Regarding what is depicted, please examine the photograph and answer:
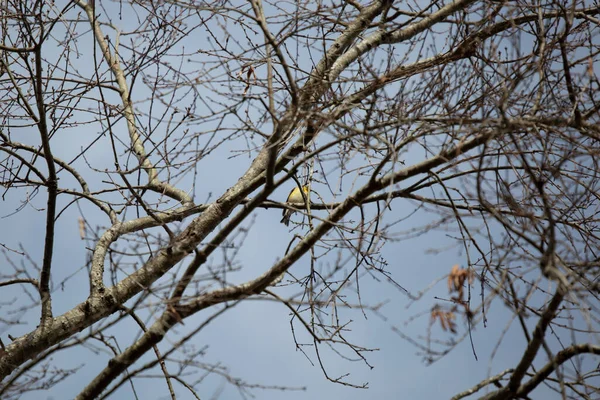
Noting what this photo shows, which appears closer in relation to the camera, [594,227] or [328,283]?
[594,227]

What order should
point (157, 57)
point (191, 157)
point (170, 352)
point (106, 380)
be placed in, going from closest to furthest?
point (170, 352) → point (106, 380) → point (191, 157) → point (157, 57)

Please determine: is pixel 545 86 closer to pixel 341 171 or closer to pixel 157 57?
pixel 341 171

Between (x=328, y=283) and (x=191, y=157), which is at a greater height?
(x=191, y=157)

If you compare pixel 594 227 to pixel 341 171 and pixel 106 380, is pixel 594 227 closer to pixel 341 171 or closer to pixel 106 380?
pixel 341 171

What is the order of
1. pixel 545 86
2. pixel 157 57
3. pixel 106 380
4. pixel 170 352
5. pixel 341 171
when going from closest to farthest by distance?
pixel 170 352
pixel 106 380
pixel 545 86
pixel 341 171
pixel 157 57

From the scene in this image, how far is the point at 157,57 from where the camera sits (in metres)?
5.60

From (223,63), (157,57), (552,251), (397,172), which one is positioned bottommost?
(552,251)

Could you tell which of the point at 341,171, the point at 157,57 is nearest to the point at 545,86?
the point at 341,171

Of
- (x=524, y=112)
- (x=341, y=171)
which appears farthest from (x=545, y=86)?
(x=341, y=171)

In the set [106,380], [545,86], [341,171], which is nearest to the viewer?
[106,380]

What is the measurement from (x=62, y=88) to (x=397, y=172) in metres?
3.34

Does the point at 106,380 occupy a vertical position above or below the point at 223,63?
below

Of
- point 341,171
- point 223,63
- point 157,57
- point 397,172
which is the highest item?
point 157,57

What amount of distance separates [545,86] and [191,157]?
2.63 meters
